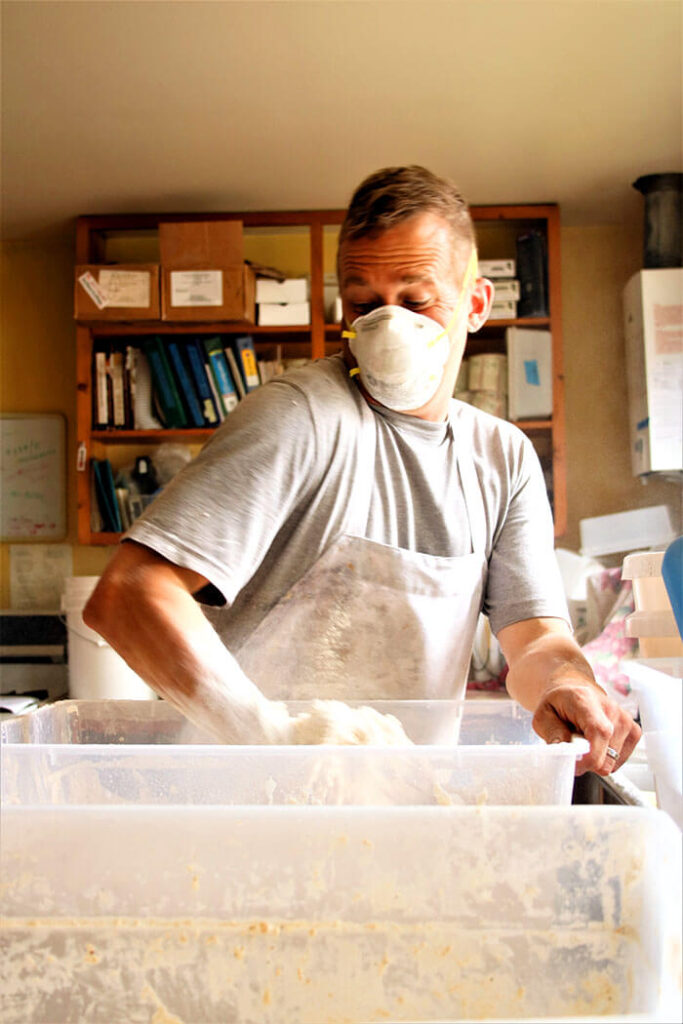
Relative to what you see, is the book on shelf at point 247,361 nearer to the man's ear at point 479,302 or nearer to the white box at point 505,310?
the white box at point 505,310

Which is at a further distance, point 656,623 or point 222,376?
point 222,376

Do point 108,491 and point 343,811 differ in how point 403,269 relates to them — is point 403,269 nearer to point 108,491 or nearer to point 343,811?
point 343,811

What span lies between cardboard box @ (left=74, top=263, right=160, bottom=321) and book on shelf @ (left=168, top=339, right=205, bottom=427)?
6.7 inches

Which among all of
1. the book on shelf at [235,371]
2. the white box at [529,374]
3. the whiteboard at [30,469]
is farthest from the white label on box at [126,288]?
the white box at [529,374]

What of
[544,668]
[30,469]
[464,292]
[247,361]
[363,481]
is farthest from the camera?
[30,469]

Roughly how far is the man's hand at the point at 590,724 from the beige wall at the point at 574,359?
8.79 feet

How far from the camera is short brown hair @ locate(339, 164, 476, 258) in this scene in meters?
1.21

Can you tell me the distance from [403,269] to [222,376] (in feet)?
7.15

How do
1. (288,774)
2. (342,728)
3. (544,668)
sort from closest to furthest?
(288,774)
(342,728)
(544,668)

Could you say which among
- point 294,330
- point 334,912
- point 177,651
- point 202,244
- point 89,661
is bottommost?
point 89,661

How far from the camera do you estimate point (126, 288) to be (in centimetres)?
327

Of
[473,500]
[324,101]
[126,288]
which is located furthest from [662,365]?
[473,500]

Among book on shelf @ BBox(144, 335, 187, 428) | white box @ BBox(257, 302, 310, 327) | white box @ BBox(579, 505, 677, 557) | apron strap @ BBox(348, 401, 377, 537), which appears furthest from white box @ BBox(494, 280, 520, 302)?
apron strap @ BBox(348, 401, 377, 537)

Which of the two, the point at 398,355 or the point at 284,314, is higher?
the point at 284,314
